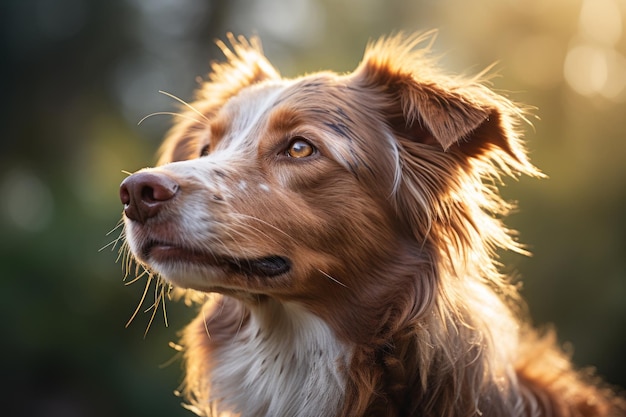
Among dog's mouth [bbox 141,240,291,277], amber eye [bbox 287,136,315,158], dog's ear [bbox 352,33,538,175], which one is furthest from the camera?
amber eye [bbox 287,136,315,158]

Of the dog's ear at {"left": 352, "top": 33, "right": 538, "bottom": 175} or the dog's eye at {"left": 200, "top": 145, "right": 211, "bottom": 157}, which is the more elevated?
the dog's ear at {"left": 352, "top": 33, "right": 538, "bottom": 175}

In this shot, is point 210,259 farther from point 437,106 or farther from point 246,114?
point 437,106

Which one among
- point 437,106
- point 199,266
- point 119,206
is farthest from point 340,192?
point 119,206

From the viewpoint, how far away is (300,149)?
10.4 ft

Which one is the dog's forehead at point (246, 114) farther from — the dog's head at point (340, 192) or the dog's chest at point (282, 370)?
the dog's chest at point (282, 370)

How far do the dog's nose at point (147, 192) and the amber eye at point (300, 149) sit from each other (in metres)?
0.60

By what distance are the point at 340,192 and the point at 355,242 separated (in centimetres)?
23

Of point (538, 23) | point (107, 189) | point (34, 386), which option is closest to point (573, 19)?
point (538, 23)

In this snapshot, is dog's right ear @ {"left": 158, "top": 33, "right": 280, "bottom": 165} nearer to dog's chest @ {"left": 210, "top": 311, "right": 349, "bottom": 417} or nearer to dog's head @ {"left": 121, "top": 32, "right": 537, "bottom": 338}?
dog's head @ {"left": 121, "top": 32, "right": 537, "bottom": 338}

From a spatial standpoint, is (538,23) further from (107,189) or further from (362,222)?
(362,222)

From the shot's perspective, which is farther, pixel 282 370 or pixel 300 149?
pixel 282 370

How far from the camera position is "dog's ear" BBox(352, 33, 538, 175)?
3.02 m

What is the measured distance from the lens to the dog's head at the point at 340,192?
286 centimetres

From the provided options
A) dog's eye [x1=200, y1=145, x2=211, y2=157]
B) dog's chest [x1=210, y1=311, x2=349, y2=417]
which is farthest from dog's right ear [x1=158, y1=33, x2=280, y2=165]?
dog's chest [x1=210, y1=311, x2=349, y2=417]
